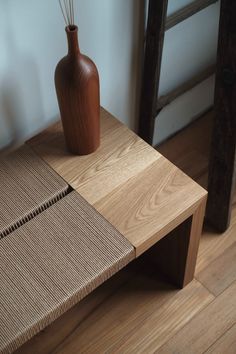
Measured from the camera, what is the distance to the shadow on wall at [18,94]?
1.09 m

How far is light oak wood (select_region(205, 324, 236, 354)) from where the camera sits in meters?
1.25

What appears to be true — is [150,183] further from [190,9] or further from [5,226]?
[190,9]

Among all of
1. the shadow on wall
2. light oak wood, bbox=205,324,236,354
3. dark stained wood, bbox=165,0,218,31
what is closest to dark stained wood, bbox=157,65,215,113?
dark stained wood, bbox=165,0,218,31

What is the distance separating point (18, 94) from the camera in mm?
1166

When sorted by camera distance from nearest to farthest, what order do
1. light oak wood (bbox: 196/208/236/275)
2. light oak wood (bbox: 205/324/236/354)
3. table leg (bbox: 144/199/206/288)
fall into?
1. table leg (bbox: 144/199/206/288)
2. light oak wood (bbox: 205/324/236/354)
3. light oak wood (bbox: 196/208/236/275)

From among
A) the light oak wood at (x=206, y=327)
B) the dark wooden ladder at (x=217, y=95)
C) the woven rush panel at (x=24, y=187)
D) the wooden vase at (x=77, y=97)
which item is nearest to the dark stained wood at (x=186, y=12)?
the dark wooden ladder at (x=217, y=95)

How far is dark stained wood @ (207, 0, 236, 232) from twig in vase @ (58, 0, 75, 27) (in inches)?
12.3

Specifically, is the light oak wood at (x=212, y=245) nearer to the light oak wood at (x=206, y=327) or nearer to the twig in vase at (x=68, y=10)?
the light oak wood at (x=206, y=327)

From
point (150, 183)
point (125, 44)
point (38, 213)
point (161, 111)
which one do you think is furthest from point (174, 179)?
point (161, 111)

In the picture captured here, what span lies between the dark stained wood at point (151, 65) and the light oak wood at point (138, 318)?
1.43ft

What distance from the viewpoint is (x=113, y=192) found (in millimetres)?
1075

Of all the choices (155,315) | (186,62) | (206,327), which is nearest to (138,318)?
(155,315)

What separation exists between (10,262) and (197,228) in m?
0.43

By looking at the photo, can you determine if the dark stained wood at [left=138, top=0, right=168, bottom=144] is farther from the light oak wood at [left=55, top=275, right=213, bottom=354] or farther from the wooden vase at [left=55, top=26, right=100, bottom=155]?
the light oak wood at [left=55, top=275, right=213, bottom=354]
